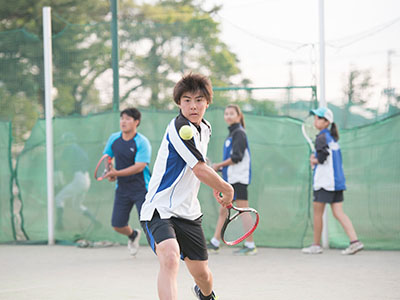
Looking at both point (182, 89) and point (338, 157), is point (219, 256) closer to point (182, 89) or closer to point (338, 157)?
point (338, 157)

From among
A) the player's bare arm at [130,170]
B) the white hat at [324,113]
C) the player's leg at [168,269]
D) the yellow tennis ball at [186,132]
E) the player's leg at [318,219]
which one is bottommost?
the player's leg at [318,219]

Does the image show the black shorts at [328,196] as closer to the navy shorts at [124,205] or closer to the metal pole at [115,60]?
the navy shorts at [124,205]

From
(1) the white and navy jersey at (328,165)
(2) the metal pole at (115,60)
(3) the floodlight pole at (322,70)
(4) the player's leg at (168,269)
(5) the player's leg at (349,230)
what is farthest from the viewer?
(2) the metal pole at (115,60)

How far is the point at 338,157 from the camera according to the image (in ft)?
25.1

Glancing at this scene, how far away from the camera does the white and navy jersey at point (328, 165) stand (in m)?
7.53

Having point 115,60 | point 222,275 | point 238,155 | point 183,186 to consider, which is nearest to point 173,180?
point 183,186

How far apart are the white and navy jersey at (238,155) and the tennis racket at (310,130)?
816mm

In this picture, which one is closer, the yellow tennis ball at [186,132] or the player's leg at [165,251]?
the player's leg at [165,251]

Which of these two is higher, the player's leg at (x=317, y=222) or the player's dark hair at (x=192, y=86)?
the player's dark hair at (x=192, y=86)

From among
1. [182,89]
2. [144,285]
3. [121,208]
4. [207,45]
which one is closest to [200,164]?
[182,89]

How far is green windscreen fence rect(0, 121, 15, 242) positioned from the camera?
9.01m

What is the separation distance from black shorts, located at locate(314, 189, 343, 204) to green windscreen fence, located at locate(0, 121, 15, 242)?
14.2 feet

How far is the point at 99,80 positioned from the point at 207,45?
156cm

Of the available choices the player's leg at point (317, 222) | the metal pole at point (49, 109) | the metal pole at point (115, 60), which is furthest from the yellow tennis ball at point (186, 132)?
the metal pole at point (49, 109)
